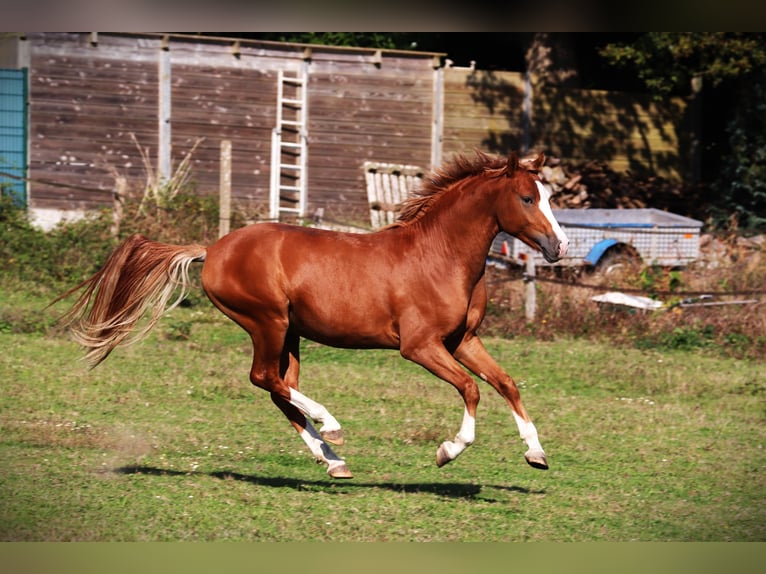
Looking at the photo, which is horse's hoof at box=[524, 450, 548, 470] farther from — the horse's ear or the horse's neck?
the horse's ear

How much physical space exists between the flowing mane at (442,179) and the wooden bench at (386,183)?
11.9 m

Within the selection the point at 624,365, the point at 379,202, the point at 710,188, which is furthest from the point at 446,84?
the point at 624,365

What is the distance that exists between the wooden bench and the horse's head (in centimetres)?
1245

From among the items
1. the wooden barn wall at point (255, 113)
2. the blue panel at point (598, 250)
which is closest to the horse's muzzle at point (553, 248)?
the blue panel at point (598, 250)

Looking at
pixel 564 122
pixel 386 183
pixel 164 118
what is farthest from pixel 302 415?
pixel 564 122

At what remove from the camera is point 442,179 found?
24.2ft

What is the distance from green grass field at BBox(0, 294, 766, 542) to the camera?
242 inches

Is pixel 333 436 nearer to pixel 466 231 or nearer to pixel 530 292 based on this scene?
pixel 466 231

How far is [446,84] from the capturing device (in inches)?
801

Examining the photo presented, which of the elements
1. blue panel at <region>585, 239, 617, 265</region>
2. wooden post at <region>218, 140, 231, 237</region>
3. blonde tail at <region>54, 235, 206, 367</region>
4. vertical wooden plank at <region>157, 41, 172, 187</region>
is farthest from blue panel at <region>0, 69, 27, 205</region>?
blonde tail at <region>54, 235, 206, 367</region>

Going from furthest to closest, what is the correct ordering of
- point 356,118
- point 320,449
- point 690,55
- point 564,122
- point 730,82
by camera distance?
1. point 564,122
2. point 730,82
3. point 356,118
4. point 690,55
5. point 320,449

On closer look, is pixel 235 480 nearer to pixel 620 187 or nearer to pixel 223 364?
pixel 223 364

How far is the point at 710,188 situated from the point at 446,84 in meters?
6.00

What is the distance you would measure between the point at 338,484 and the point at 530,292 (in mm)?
7058
